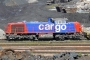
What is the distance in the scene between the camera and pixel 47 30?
35406 millimetres

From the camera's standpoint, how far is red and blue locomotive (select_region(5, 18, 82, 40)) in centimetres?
3509

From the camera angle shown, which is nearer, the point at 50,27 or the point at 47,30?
the point at 50,27

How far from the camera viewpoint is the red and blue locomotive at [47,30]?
35094 mm

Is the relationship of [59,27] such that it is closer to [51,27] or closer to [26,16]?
[51,27]

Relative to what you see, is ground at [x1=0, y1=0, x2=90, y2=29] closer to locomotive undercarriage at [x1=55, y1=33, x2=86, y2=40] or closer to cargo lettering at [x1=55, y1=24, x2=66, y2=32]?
cargo lettering at [x1=55, y1=24, x2=66, y2=32]

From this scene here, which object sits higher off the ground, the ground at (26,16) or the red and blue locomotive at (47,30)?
the ground at (26,16)

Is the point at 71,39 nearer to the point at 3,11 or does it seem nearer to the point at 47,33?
the point at 47,33

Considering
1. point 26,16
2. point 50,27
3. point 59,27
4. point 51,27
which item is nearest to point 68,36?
point 59,27

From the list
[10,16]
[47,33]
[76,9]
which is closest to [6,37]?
[47,33]

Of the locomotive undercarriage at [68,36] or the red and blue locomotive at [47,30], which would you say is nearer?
the locomotive undercarriage at [68,36]

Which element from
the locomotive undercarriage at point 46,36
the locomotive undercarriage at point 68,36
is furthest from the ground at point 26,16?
the locomotive undercarriage at point 68,36

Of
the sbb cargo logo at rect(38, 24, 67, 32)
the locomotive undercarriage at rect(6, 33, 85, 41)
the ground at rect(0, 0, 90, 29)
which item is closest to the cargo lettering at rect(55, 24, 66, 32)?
the sbb cargo logo at rect(38, 24, 67, 32)

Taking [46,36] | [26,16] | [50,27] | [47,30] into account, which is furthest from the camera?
[26,16]

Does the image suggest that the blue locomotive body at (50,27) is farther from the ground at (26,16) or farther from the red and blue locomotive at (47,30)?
the ground at (26,16)
